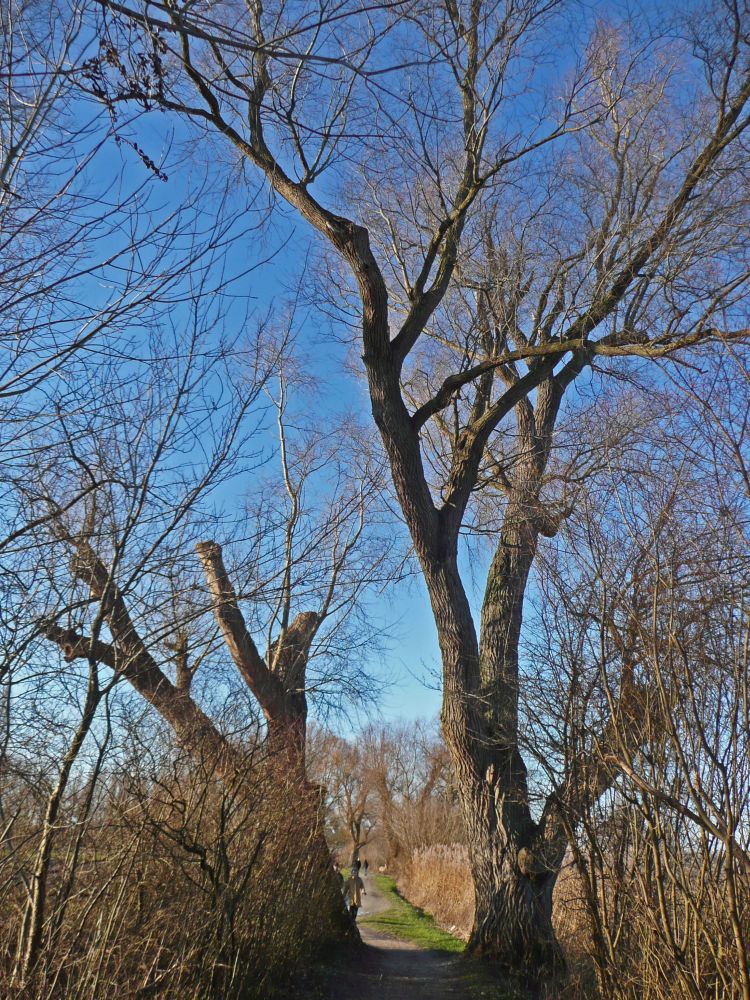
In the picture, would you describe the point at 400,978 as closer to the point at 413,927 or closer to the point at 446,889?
the point at 413,927

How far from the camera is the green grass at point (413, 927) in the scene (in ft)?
Result: 39.3

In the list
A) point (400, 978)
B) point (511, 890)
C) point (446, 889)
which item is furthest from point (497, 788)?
point (446, 889)

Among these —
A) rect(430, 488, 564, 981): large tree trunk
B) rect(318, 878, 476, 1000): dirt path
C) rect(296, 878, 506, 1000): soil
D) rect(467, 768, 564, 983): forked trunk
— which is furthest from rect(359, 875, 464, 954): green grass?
rect(430, 488, 564, 981): large tree trunk

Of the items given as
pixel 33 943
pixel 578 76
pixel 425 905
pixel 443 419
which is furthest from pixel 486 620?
pixel 425 905

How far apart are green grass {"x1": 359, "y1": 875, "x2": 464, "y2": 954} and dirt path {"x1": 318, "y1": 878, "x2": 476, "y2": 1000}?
458mm

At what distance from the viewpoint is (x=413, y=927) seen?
1501 cm

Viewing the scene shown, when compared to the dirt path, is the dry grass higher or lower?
higher

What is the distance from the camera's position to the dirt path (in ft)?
25.8

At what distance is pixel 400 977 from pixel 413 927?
6.76 metres

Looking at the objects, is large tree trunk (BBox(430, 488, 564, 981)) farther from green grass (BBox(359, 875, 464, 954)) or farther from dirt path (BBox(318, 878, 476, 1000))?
green grass (BBox(359, 875, 464, 954))

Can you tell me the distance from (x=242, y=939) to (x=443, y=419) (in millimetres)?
7969

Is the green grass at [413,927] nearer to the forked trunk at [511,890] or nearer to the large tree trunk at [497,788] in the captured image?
the forked trunk at [511,890]

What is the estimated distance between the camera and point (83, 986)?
368cm

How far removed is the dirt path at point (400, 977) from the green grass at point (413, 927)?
0.46 metres
